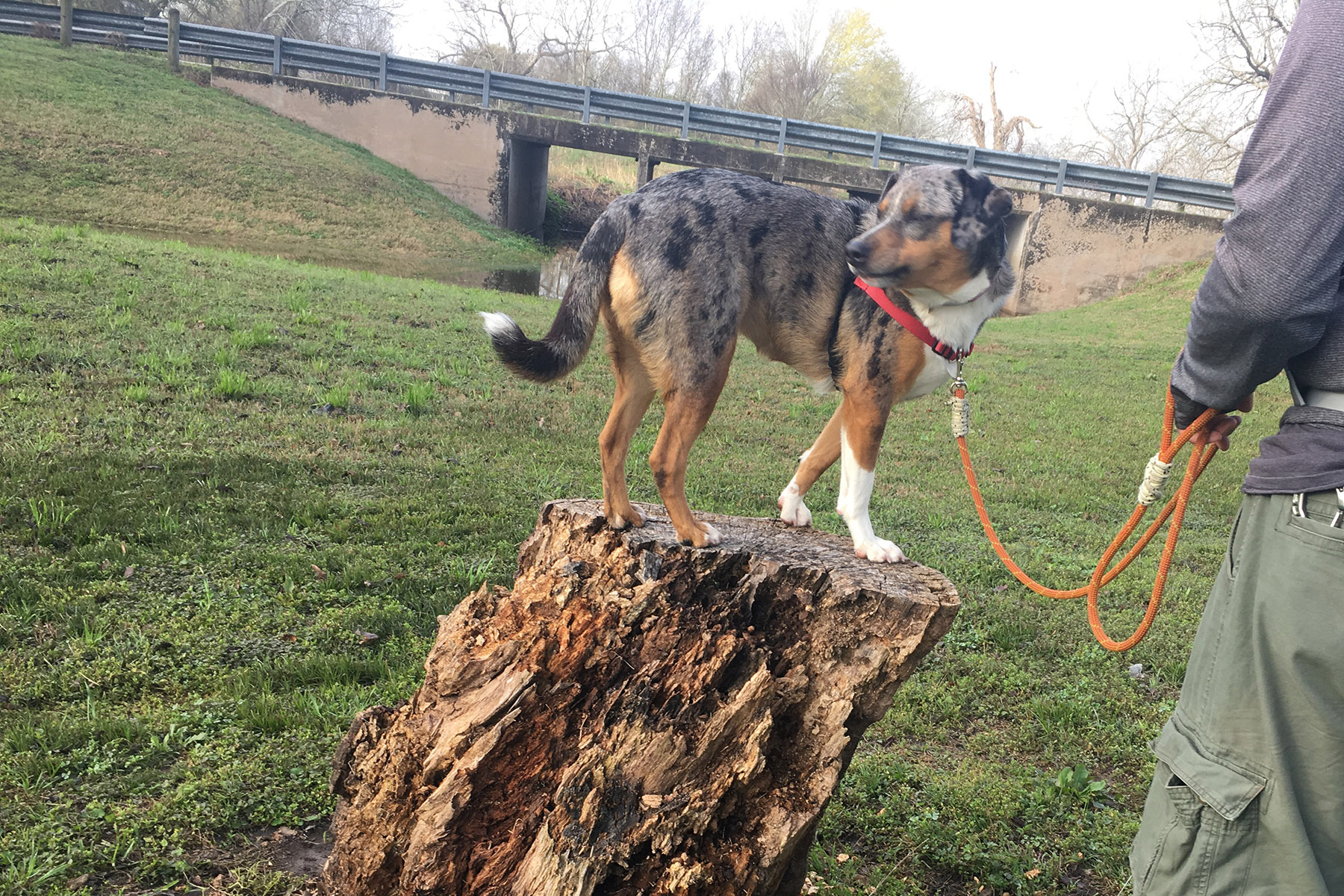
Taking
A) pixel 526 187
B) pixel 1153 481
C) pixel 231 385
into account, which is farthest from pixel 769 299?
pixel 526 187

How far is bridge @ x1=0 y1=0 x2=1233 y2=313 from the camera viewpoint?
975 inches

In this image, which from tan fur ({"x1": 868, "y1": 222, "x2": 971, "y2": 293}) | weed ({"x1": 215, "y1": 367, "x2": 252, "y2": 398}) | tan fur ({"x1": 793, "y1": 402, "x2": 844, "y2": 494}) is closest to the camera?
tan fur ({"x1": 868, "y1": 222, "x2": 971, "y2": 293})

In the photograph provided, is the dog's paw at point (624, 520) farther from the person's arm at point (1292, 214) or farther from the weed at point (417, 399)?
the weed at point (417, 399)

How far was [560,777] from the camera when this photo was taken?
2.45m

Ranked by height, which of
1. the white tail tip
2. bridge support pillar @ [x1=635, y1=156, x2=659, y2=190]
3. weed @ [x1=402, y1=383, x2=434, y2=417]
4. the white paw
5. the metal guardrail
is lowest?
weed @ [x1=402, y1=383, x2=434, y2=417]

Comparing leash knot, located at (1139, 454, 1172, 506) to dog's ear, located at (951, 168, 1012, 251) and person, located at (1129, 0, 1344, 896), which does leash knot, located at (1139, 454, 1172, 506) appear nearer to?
person, located at (1129, 0, 1344, 896)

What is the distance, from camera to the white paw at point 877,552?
A: 3510mm

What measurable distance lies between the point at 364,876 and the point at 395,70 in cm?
2832

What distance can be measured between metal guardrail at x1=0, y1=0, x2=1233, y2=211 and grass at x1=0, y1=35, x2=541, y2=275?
1.04 meters

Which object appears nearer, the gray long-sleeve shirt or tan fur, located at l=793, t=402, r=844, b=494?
the gray long-sleeve shirt

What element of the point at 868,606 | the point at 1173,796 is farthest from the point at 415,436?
the point at 1173,796

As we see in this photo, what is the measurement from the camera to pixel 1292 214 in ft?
5.76

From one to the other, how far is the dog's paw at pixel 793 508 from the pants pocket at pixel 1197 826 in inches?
81.3

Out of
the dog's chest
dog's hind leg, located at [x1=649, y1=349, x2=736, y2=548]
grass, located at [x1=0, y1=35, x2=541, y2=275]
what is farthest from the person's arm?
grass, located at [x1=0, y1=35, x2=541, y2=275]
